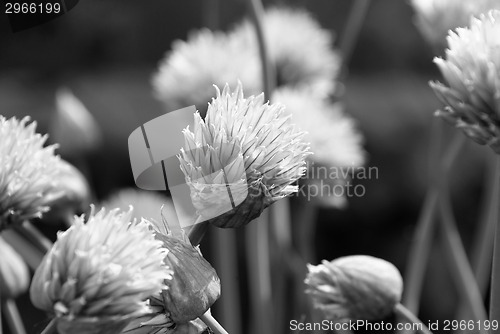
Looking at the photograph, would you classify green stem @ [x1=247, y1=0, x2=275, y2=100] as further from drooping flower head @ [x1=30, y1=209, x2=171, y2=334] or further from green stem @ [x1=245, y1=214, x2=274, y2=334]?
drooping flower head @ [x1=30, y1=209, x2=171, y2=334]

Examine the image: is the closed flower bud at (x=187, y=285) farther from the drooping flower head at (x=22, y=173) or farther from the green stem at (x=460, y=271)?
the green stem at (x=460, y=271)

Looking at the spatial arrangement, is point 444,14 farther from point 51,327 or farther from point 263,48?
point 51,327

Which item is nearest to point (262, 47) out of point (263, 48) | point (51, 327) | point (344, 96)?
point (263, 48)

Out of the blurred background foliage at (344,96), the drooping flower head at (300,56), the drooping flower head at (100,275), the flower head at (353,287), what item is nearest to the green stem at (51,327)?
the drooping flower head at (100,275)

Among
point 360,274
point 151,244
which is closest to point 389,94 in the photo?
point 360,274

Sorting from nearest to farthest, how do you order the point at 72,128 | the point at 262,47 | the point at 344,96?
the point at 262,47 < the point at 72,128 < the point at 344,96
